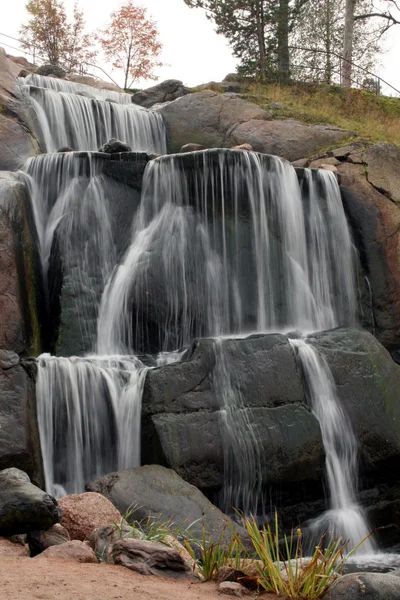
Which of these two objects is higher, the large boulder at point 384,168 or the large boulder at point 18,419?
the large boulder at point 384,168

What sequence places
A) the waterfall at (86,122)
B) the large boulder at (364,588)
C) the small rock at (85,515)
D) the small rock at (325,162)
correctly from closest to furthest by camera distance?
1. the large boulder at (364,588)
2. the small rock at (85,515)
3. the small rock at (325,162)
4. the waterfall at (86,122)

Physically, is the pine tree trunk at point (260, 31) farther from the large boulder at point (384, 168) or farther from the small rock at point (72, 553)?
the small rock at point (72, 553)

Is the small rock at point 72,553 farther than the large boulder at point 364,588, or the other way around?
the small rock at point 72,553

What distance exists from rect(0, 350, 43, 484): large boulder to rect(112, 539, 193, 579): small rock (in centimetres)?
296

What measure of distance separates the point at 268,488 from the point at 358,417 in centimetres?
194

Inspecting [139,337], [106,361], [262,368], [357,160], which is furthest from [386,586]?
[357,160]

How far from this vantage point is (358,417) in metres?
10.3

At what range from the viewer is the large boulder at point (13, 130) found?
14.6m

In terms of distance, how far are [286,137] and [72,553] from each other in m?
13.6

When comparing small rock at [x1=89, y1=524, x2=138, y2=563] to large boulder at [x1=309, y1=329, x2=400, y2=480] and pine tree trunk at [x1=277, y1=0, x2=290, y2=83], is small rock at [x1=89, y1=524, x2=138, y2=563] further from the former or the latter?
pine tree trunk at [x1=277, y1=0, x2=290, y2=83]

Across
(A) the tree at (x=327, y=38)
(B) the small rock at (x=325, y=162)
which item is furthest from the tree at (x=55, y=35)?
(B) the small rock at (x=325, y=162)

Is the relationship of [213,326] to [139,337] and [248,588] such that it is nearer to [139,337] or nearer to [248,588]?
[139,337]

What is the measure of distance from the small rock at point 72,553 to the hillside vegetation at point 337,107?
13.7m

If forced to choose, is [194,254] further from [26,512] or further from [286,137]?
[286,137]
